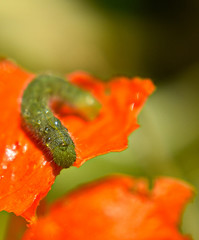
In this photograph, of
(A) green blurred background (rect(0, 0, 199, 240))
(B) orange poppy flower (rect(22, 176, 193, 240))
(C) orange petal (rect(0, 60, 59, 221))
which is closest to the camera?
(C) orange petal (rect(0, 60, 59, 221))

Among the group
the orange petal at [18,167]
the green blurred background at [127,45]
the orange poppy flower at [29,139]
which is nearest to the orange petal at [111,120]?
the orange poppy flower at [29,139]

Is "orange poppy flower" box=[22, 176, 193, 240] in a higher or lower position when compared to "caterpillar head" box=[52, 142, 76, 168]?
lower

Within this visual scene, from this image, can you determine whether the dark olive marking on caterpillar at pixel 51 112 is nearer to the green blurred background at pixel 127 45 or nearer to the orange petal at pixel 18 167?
the orange petal at pixel 18 167

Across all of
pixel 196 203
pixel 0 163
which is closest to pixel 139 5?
pixel 196 203

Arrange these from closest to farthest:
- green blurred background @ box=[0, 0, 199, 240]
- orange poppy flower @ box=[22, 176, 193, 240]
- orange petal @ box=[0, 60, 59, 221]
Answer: orange petal @ box=[0, 60, 59, 221], orange poppy flower @ box=[22, 176, 193, 240], green blurred background @ box=[0, 0, 199, 240]

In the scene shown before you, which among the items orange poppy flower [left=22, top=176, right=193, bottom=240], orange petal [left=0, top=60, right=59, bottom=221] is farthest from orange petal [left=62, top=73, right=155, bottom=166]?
orange poppy flower [left=22, top=176, right=193, bottom=240]

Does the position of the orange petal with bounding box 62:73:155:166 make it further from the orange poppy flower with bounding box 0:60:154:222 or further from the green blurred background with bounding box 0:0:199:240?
the green blurred background with bounding box 0:0:199:240

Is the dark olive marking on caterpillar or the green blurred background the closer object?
the dark olive marking on caterpillar

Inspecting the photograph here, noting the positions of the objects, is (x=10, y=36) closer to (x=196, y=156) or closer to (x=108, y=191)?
(x=196, y=156)
